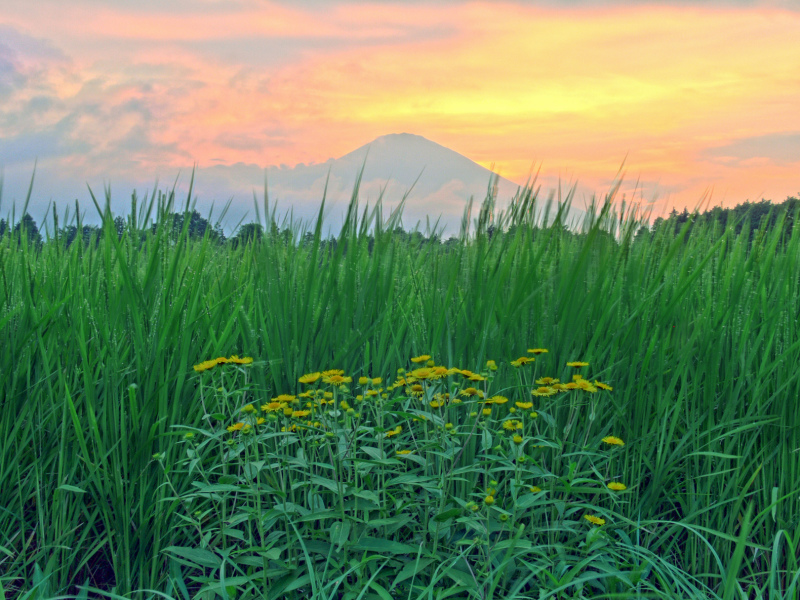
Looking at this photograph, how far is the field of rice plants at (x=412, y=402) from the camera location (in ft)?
7.16

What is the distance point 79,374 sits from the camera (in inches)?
103

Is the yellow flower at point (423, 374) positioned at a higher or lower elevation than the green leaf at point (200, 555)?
higher

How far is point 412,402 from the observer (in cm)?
247

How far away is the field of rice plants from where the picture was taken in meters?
2.18

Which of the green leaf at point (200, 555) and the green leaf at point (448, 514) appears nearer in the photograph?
the green leaf at point (448, 514)

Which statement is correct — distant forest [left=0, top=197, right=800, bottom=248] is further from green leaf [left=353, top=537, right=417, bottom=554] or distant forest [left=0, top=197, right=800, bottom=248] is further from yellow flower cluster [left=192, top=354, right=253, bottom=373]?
green leaf [left=353, top=537, right=417, bottom=554]

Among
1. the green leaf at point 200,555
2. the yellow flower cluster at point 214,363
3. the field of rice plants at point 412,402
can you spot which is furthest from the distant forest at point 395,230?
the green leaf at point 200,555

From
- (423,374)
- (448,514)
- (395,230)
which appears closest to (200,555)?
(448,514)

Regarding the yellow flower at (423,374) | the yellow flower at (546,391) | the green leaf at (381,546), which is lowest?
the green leaf at (381,546)

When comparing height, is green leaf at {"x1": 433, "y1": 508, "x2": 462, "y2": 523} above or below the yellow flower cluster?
below

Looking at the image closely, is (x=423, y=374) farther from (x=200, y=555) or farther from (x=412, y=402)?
(x=200, y=555)

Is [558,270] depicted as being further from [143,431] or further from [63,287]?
[63,287]

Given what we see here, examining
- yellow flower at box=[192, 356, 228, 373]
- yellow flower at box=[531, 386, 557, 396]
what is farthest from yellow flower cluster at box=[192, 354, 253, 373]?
yellow flower at box=[531, 386, 557, 396]

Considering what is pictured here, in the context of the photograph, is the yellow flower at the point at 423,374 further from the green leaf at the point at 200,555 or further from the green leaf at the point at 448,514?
the green leaf at the point at 200,555
